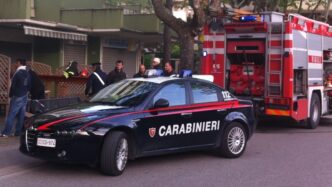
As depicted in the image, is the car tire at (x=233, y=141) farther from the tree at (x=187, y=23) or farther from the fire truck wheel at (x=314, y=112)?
the fire truck wheel at (x=314, y=112)

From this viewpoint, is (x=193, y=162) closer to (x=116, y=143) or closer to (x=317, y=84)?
(x=116, y=143)

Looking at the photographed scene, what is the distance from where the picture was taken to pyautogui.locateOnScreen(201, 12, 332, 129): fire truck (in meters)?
13.6

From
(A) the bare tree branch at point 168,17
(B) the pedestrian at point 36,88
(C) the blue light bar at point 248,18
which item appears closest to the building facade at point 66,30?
(A) the bare tree branch at point 168,17

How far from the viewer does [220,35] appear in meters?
14.7

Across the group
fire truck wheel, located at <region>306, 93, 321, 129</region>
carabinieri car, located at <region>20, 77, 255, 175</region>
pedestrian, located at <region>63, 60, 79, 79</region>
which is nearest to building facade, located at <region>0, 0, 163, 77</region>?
pedestrian, located at <region>63, 60, 79, 79</region>

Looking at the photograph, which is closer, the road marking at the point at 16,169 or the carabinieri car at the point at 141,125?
the carabinieri car at the point at 141,125

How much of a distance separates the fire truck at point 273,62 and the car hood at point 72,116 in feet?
20.7

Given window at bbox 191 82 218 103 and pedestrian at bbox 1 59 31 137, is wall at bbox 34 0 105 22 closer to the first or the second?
pedestrian at bbox 1 59 31 137

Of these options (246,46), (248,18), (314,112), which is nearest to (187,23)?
(246,46)

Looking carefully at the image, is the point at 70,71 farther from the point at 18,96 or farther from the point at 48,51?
the point at 48,51

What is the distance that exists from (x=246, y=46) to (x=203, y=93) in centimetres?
500

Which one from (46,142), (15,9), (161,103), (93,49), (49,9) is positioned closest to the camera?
(46,142)

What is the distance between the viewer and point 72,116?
7.95 metres

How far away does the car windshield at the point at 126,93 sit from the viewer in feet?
28.6
